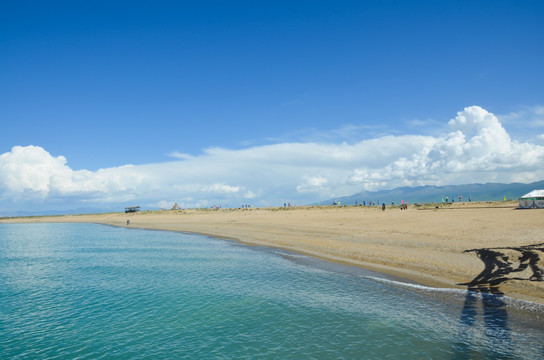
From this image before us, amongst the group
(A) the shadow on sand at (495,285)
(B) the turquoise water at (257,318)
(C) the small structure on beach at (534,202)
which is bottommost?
(B) the turquoise water at (257,318)

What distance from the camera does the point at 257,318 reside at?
15883 mm

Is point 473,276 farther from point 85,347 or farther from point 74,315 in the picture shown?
point 74,315

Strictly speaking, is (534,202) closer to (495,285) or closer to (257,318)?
(495,285)

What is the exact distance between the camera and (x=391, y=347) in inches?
489

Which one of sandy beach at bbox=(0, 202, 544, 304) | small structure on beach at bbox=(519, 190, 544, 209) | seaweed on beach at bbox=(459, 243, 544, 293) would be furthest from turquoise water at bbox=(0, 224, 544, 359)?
small structure on beach at bbox=(519, 190, 544, 209)

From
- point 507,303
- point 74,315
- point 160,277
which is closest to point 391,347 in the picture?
point 507,303

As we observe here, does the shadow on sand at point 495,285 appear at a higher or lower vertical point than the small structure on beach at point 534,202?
lower

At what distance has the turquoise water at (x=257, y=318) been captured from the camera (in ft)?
40.9

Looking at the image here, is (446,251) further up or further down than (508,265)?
further up

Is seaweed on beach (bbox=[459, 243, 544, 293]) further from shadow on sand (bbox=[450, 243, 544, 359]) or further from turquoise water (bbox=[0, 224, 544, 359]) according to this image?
turquoise water (bbox=[0, 224, 544, 359])

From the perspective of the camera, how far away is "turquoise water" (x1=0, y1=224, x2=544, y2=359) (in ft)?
40.9

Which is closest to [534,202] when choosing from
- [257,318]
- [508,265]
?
[508,265]

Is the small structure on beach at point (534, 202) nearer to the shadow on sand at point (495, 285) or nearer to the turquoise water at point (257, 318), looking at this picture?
the shadow on sand at point (495, 285)

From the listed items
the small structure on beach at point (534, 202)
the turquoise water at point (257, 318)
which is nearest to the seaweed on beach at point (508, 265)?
the turquoise water at point (257, 318)
